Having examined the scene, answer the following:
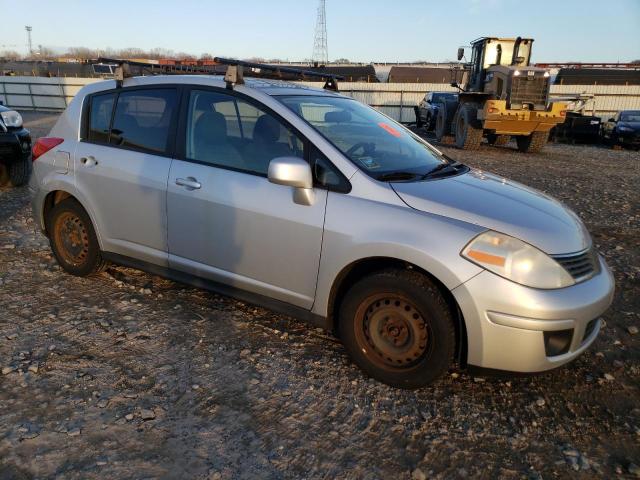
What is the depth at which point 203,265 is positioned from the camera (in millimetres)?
3408

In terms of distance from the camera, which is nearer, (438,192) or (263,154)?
(438,192)

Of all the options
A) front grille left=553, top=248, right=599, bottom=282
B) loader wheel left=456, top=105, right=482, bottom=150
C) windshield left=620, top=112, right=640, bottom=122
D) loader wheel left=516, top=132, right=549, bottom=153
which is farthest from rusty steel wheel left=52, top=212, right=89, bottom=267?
windshield left=620, top=112, right=640, bottom=122

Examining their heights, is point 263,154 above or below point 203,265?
above

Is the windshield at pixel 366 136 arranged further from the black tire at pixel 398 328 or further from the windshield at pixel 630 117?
the windshield at pixel 630 117

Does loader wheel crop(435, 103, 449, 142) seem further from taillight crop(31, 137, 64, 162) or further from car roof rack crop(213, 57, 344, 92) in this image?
taillight crop(31, 137, 64, 162)

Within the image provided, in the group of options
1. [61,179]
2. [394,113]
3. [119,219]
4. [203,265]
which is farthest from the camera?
[394,113]

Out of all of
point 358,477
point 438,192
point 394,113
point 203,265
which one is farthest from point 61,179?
point 394,113

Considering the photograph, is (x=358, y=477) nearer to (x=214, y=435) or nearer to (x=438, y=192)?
(x=214, y=435)

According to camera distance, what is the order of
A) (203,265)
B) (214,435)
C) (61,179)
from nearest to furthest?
1. (214,435)
2. (203,265)
3. (61,179)

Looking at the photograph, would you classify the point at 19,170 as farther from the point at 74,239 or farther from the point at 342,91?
the point at 342,91

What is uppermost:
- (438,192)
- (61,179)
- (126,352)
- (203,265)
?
(438,192)

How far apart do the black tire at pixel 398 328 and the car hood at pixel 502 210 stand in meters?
0.42

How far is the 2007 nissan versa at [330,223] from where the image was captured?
2494 mm

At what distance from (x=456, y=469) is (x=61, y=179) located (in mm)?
3613
